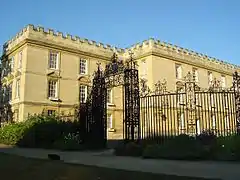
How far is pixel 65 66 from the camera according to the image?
32906 mm

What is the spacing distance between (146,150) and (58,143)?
7.31 m

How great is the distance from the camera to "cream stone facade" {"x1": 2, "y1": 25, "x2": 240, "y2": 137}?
3015cm

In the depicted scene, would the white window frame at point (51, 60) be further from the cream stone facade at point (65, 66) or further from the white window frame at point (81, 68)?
the white window frame at point (81, 68)

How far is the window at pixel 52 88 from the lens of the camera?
31531 millimetres

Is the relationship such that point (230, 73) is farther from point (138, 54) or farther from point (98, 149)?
point (98, 149)

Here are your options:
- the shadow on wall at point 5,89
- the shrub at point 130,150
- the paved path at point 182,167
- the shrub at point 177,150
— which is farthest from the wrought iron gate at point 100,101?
the shadow on wall at point 5,89

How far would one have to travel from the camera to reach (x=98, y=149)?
17.1 m

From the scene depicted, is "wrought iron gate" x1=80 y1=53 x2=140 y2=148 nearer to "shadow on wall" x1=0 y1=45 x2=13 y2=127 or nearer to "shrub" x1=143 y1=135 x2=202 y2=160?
"shrub" x1=143 y1=135 x2=202 y2=160

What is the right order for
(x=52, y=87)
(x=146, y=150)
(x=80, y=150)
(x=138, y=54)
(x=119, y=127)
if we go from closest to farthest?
(x=146, y=150) < (x=80, y=150) < (x=52, y=87) < (x=119, y=127) < (x=138, y=54)

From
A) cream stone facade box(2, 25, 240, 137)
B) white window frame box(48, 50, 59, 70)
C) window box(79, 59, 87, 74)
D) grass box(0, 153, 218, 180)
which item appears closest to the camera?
grass box(0, 153, 218, 180)

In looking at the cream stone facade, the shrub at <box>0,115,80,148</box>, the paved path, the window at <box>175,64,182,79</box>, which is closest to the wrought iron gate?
the shrub at <box>0,115,80,148</box>

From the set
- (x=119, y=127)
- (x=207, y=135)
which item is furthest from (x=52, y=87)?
(x=207, y=135)

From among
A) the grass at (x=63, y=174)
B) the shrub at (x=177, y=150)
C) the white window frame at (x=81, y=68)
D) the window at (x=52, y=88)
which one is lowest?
the grass at (x=63, y=174)

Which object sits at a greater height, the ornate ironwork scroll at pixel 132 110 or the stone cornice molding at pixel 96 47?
the stone cornice molding at pixel 96 47
